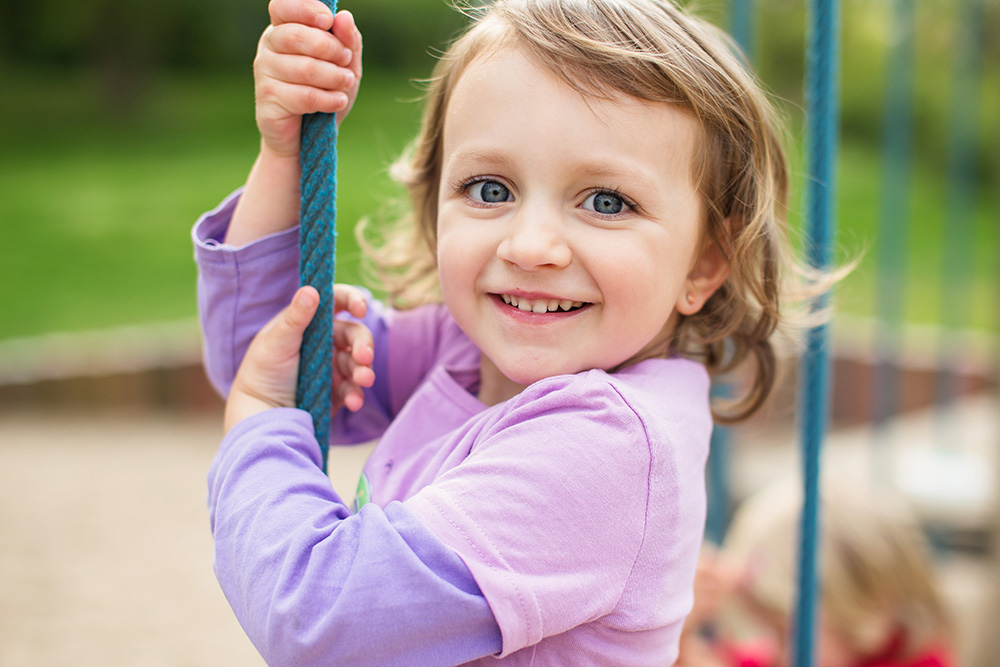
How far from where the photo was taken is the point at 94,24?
955 centimetres

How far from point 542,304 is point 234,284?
1.17 ft

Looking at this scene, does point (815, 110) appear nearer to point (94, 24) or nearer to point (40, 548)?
point (40, 548)

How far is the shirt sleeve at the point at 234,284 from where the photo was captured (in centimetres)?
106

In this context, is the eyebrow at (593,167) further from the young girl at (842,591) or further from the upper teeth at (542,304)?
→ the young girl at (842,591)

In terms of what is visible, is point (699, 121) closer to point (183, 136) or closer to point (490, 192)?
point (490, 192)

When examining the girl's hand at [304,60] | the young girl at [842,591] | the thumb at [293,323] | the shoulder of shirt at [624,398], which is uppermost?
the girl's hand at [304,60]

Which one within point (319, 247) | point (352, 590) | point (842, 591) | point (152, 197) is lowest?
point (842, 591)

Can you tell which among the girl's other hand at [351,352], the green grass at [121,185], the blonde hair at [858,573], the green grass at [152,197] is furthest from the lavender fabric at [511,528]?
the green grass at [121,185]

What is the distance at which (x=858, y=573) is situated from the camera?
193cm

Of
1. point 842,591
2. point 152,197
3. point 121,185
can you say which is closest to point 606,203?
point 842,591

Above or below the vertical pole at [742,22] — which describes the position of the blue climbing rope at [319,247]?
below

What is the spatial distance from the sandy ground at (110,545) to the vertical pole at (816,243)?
1530 millimetres

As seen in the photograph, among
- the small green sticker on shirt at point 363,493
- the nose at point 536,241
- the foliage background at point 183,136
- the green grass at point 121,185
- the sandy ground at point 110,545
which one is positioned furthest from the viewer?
the foliage background at point 183,136

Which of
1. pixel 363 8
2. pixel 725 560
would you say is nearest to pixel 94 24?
pixel 363 8
